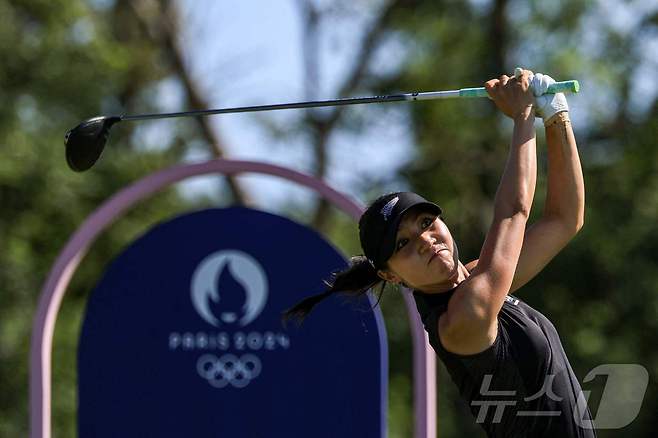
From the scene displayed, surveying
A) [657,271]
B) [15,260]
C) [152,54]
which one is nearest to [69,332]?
[15,260]

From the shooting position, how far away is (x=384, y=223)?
362 cm

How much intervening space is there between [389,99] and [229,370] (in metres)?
2.00

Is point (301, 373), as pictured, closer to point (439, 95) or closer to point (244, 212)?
point (244, 212)

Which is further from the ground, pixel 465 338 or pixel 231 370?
pixel 231 370

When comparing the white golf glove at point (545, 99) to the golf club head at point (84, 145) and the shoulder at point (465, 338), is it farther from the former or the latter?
the golf club head at point (84, 145)

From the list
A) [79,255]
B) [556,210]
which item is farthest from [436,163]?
[556,210]

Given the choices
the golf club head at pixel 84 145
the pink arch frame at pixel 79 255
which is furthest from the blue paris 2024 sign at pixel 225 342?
the golf club head at pixel 84 145

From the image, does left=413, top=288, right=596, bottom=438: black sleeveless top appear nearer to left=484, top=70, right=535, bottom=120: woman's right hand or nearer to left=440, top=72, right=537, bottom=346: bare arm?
left=440, top=72, right=537, bottom=346: bare arm

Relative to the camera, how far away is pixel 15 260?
47.7ft

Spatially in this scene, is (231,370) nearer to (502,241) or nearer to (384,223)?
(384,223)

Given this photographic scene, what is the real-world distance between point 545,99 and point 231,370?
263 centimetres

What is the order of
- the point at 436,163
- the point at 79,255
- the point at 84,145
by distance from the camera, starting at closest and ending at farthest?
the point at 84,145, the point at 79,255, the point at 436,163

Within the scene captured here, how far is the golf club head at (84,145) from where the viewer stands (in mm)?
5121

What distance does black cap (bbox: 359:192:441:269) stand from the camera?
11.8ft
